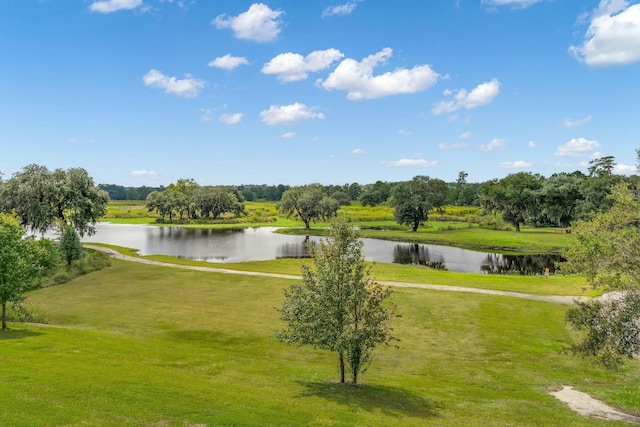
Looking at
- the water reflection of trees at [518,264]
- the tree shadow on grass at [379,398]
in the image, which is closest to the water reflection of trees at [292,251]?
the water reflection of trees at [518,264]

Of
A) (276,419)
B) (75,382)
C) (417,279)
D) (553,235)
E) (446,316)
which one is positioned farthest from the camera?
(553,235)

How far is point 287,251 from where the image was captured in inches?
3479

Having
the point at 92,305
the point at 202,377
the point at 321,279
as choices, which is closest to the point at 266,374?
the point at 202,377

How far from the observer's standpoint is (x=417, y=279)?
5300 cm

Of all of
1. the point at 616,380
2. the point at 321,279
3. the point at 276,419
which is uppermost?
the point at 321,279

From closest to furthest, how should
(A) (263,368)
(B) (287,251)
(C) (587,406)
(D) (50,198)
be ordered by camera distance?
(C) (587,406) → (A) (263,368) → (D) (50,198) → (B) (287,251)

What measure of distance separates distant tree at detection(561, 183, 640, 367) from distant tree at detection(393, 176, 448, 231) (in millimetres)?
97714

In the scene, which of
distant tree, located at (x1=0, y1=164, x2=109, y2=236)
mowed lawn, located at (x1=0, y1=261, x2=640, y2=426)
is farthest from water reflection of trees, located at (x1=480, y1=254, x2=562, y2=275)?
distant tree, located at (x1=0, y1=164, x2=109, y2=236)

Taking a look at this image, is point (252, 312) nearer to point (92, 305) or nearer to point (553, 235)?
point (92, 305)

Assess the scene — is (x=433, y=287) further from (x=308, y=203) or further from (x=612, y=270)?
(x=308, y=203)

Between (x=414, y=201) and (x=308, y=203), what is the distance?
3054cm

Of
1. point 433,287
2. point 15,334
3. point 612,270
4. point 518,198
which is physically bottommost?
point 433,287

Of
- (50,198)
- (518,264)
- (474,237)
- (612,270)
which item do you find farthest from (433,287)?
(474,237)

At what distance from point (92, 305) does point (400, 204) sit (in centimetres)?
9391
